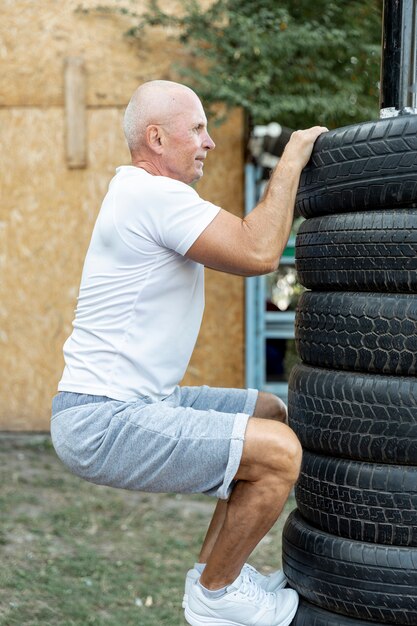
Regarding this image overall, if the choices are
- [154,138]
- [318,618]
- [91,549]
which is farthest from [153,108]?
[91,549]

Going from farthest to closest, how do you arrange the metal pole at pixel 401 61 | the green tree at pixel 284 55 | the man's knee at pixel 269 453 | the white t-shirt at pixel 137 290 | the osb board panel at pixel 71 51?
the osb board panel at pixel 71 51, the green tree at pixel 284 55, the metal pole at pixel 401 61, the white t-shirt at pixel 137 290, the man's knee at pixel 269 453

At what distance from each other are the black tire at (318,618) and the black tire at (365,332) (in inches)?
31.6

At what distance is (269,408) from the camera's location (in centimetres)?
331

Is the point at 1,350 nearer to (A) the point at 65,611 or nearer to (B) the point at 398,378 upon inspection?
(A) the point at 65,611

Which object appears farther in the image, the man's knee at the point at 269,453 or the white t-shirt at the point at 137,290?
the white t-shirt at the point at 137,290

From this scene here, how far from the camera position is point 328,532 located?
2996mm

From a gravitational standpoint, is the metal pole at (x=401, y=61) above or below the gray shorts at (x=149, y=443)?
above

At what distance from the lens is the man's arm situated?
9.22ft

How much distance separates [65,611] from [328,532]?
163 centimetres

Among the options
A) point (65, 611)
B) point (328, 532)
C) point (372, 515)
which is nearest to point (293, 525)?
point (328, 532)

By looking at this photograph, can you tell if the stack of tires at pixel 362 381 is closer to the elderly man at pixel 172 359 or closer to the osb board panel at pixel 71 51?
the elderly man at pixel 172 359

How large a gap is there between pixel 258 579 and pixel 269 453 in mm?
622

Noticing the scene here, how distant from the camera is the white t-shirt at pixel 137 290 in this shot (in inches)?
112

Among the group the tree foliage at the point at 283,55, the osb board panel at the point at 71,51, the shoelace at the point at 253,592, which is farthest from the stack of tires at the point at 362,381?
the osb board panel at the point at 71,51
